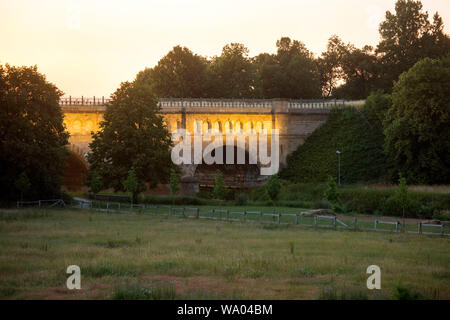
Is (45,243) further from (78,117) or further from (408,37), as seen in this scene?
(408,37)

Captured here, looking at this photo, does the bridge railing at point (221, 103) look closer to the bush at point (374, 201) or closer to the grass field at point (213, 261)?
the bush at point (374, 201)

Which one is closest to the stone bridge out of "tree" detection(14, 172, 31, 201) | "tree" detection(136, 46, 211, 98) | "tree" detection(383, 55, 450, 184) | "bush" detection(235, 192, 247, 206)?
"bush" detection(235, 192, 247, 206)

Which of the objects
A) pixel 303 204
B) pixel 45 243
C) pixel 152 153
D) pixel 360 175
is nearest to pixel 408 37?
pixel 360 175

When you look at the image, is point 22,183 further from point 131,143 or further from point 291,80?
point 291,80

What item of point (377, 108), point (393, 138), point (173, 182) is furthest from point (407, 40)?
point (173, 182)

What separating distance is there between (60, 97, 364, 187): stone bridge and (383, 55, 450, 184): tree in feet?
38.3

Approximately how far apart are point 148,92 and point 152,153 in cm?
563

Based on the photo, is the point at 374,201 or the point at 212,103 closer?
the point at 374,201

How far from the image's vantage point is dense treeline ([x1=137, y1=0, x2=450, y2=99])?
236ft

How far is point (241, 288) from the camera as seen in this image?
15.3 metres

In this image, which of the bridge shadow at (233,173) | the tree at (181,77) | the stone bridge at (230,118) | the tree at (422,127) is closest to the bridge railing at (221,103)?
the stone bridge at (230,118)

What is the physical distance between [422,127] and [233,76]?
117 ft

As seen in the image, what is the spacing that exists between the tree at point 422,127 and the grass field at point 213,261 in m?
21.9

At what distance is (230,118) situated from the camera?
60000mm
